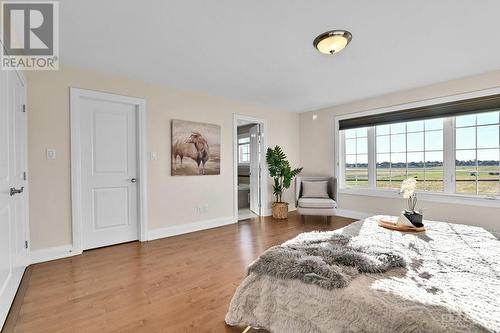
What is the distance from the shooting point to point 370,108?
4.37 m

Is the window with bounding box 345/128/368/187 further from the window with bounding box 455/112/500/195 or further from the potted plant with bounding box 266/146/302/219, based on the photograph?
the window with bounding box 455/112/500/195

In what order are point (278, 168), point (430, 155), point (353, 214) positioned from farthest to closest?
1. point (278, 168)
2. point (353, 214)
3. point (430, 155)

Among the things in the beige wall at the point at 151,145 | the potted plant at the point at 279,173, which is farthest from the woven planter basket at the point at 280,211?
the beige wall at the point at 151,145

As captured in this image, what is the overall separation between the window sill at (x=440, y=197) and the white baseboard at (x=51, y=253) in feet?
15.2

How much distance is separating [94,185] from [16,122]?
1.15 m

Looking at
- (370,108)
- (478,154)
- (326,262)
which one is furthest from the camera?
(370,108)

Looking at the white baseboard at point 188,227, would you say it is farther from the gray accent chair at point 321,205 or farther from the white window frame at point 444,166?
the white window frame at point 444,166

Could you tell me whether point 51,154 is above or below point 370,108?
below

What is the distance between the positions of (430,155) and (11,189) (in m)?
5.21

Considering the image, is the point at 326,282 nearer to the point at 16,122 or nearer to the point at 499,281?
the point at 499,281

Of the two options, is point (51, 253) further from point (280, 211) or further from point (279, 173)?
point (279, 173)

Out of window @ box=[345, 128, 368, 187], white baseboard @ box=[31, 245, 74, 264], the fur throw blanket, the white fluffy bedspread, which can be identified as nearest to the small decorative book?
the white fluffy bedspread

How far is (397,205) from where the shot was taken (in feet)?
13.3

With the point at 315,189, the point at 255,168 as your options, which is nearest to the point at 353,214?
the point at 315,189
